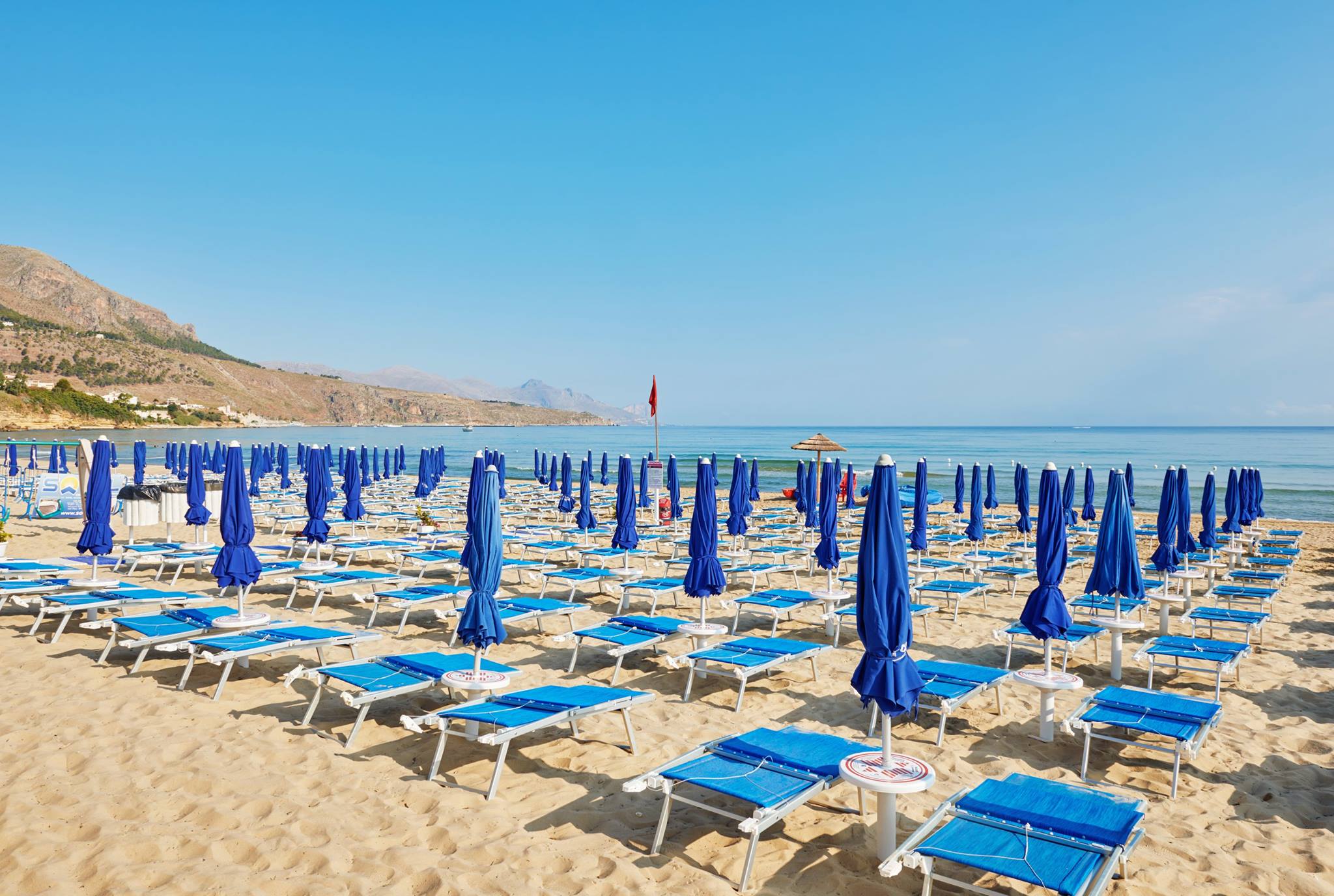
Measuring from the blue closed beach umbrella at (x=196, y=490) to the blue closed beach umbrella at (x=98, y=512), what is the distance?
1258 mm

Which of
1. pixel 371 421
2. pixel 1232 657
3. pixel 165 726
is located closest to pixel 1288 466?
pixel 1232 657

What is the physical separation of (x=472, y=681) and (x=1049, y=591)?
467 cm

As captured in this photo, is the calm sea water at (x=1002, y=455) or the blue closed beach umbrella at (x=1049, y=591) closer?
the blue closed beach umbrella at (x=1049, y=591)

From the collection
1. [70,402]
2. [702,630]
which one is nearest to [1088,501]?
[702,630]

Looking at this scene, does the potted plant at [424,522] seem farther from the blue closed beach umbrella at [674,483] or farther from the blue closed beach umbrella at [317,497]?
the blue closed beach umbrella at [674,483]

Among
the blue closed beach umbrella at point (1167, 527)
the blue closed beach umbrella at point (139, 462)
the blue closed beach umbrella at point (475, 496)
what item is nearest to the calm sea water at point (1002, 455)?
the blue closed beach umbrella at point (1167, 527)

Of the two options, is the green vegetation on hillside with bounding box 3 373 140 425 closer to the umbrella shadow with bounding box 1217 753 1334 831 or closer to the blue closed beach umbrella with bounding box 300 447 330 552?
the blue closed beach umbrella with bounding box 300 447 330 552

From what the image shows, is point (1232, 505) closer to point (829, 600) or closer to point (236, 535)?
point (829, 600)

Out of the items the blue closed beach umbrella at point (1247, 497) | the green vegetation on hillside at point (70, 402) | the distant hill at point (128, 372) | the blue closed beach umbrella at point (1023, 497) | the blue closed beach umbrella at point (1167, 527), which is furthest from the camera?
the distant hill at point (128, 372)

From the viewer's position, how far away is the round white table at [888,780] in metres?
3.73

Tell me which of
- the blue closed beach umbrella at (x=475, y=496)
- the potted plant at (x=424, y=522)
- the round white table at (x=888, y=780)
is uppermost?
the blue closed beach umbrella at (x=475, y=496)

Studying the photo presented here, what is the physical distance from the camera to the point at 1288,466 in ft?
165

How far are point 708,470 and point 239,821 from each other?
17.7 feet

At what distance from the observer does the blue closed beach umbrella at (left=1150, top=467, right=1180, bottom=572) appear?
31.7 feet
